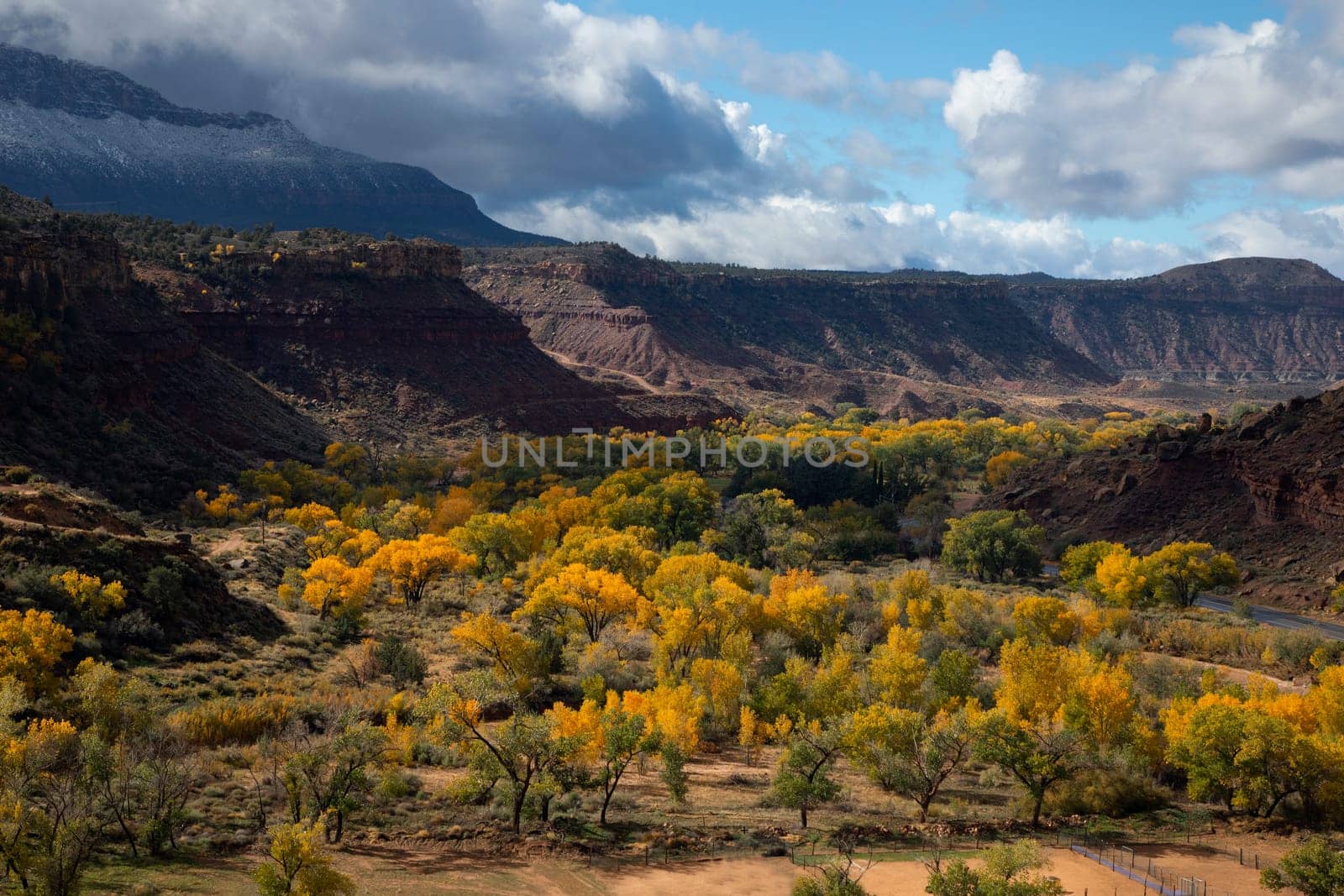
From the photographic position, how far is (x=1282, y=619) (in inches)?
2047

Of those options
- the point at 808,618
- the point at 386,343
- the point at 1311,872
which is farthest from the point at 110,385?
the point at 1311,872

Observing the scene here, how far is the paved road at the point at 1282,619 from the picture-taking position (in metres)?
48.4

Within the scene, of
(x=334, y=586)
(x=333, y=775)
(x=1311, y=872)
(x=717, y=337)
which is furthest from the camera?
(x=717, y=337)

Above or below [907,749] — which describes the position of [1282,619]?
above

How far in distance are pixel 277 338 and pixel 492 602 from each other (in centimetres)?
5848

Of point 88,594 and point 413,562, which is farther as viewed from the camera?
point 413,562

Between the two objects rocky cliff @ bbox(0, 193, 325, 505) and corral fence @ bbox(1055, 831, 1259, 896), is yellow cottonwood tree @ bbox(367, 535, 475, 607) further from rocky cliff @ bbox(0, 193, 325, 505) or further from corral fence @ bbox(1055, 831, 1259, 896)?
corral fence @ bbox(1055, 831, 1259, 896)

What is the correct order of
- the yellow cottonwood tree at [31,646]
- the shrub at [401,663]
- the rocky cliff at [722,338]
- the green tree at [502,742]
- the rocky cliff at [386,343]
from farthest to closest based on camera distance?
1. the rocky cliff at [722,338]
2. the rocky cliff at [386,343]
3. the shrub at [401,663]
4. the yellow cottonwood tree at [31,646]
5. the green tree at [502,742]

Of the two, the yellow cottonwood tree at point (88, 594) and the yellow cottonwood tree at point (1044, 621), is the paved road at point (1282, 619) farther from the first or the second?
the yellow cottonwood tree at point (88, 594)

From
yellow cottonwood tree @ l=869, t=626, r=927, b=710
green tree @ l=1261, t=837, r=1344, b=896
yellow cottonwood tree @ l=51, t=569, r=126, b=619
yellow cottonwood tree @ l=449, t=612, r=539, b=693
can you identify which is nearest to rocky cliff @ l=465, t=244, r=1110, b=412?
yellow cottonwood tree @ l=869, t=626, r=927, b=710

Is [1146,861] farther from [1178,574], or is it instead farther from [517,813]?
[1178,574]

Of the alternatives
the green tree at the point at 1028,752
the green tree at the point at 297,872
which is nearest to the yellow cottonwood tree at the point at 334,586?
the green tree at the point at 297,872

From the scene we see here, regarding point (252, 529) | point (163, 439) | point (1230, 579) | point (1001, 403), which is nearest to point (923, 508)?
point (1230, 579)

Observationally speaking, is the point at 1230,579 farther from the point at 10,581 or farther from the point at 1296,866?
the point at 10,581
